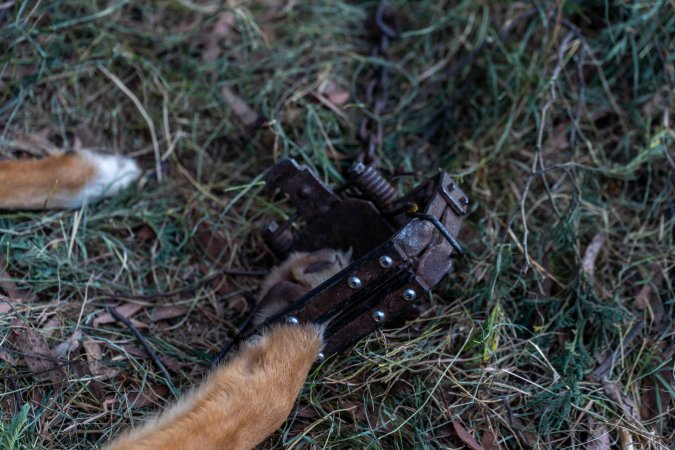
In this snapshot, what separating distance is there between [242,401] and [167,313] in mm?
750

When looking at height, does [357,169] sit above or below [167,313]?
above

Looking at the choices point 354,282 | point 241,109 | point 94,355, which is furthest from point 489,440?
point 241,109

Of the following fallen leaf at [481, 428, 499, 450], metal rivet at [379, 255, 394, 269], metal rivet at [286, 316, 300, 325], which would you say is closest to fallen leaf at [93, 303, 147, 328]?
metal rivet at [286, 316, 300, 325]

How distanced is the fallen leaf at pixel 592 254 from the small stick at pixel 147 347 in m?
1.74

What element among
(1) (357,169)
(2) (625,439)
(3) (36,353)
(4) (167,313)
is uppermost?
(1) (357,169)

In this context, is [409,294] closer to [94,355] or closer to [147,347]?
[147,347]

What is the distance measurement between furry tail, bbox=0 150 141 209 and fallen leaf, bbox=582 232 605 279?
2.04 metres

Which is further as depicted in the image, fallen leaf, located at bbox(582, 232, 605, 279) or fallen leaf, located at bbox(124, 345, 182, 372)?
fallen leaf, located at bbox(582, 232, 605, 279)

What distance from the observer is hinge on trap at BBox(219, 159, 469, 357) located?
229 centimetres

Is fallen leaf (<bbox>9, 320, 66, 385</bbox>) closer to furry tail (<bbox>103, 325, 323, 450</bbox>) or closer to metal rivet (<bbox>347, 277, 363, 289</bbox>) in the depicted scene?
furry tail (<bbox>103, 325, 323, 450</bbox>)

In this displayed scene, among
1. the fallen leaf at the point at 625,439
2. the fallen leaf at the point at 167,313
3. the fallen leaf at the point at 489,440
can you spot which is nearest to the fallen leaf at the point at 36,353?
the fallen leaf at the point at 167,313

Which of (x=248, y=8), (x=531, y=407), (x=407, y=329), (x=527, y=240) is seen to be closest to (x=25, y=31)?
(x=248, y=8)

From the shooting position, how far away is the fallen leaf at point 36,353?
7.97 feet

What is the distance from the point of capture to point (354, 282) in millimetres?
2271
